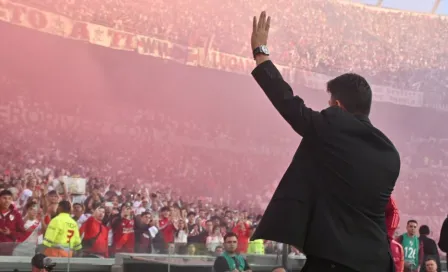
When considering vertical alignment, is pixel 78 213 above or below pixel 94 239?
above

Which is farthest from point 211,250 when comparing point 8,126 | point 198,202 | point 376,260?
point 198,202

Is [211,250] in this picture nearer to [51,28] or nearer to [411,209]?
[51,28]

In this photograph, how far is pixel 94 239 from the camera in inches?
304

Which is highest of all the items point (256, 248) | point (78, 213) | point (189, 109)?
point (189, 109)

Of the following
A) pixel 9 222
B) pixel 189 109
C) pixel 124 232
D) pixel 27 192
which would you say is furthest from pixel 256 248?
pixel 189 109

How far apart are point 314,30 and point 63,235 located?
14.9 metres

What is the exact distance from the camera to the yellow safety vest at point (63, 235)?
6534mm

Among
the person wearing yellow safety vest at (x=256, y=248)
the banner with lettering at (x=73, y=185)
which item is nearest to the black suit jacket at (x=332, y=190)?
the person wearing yellow safety vest at (x=256, y=248)

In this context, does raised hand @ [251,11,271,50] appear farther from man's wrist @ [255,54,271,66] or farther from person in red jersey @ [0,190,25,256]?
person in red jersey @ [0,190,25,256]

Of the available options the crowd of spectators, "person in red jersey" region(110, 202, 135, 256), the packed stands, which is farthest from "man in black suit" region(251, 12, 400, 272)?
the crowd of spectators

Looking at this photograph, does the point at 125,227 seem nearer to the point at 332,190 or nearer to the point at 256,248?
the point at 256,248

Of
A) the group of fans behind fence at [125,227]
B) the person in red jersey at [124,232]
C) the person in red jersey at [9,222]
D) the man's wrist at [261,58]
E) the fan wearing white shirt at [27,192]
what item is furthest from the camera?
the fan wearing white shirt at [27,192]

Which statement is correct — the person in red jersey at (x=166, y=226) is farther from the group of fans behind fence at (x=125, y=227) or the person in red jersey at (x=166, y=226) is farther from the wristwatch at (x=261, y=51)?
the wristwatch at (x=261, y=51)

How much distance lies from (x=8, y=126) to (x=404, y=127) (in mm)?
13638
